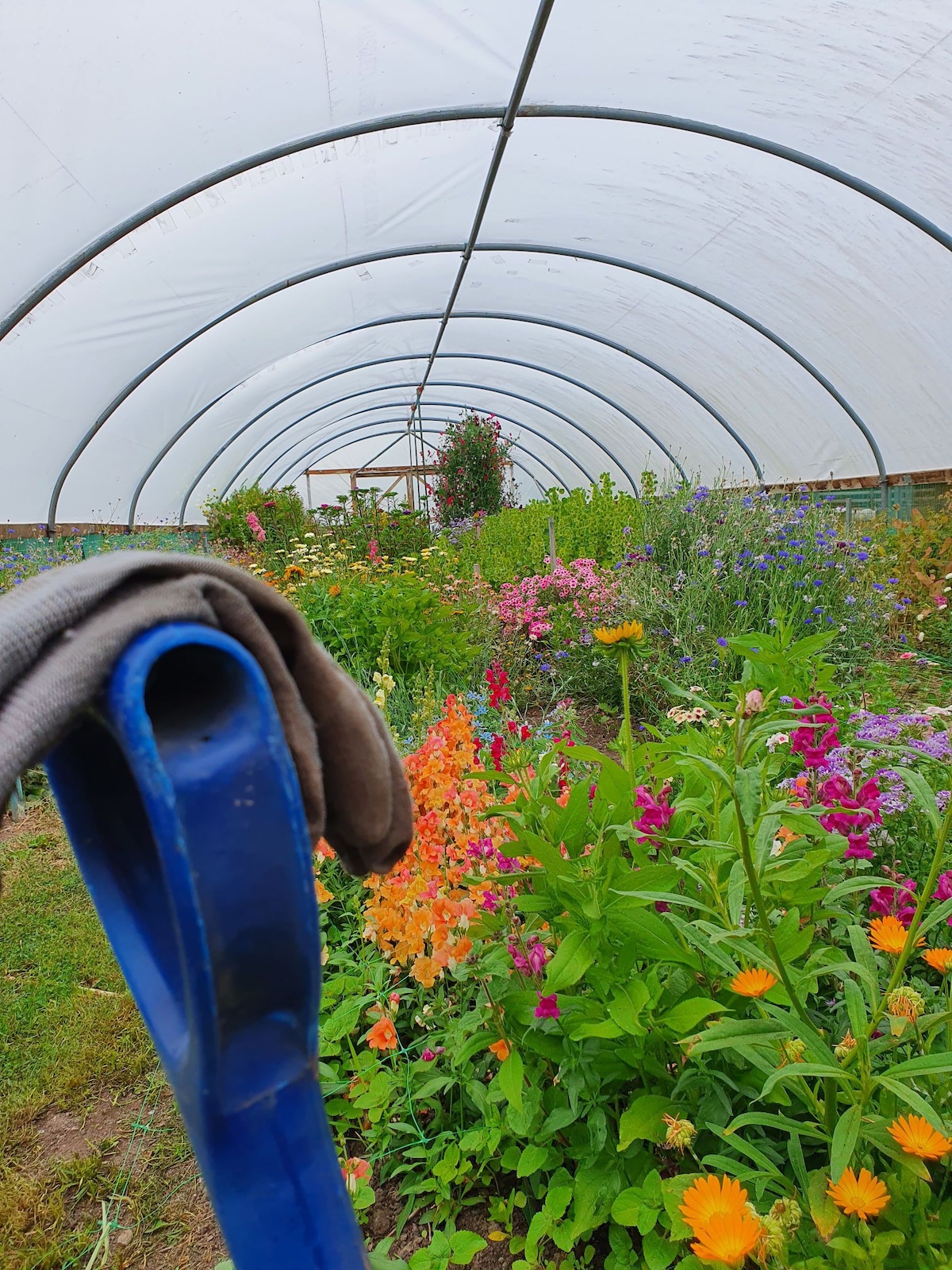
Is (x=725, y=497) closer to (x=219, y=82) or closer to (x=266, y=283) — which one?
(x=219, y=82)

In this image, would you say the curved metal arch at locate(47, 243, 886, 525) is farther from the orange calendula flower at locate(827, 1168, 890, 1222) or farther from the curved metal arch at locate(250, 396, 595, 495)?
the orange calendula flower at locate(827, 1168, 890, 1222)

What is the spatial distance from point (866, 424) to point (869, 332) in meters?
1.23

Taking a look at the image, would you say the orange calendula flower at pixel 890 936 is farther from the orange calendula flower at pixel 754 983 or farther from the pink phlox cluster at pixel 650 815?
the pink phlox cluster at pixel 650 815

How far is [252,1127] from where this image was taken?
15.4 inches

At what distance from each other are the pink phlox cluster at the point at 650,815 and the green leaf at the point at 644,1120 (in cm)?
37

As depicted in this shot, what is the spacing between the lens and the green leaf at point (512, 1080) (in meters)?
1.17

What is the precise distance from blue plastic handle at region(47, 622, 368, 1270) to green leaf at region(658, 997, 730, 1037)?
2.37ft

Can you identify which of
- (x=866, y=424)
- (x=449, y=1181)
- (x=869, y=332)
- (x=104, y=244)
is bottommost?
(x=449, y=1181)

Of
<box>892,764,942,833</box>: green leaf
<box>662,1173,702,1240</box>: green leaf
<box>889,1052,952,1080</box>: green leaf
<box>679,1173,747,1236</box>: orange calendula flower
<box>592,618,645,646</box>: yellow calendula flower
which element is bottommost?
<box>662,1173,702,1240</box>: green leaf

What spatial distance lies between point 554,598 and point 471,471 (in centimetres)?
→ 1005

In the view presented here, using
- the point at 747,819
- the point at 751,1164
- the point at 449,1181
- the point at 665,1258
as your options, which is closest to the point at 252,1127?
the point at 747,819

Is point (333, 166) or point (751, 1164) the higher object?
point (333, 166)

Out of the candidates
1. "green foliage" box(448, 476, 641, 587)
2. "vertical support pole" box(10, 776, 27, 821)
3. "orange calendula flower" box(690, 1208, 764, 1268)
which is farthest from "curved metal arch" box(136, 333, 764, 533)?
"orange calendula flower" box(690, 1208, 764, 1268)

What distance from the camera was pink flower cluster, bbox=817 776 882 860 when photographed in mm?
1203
